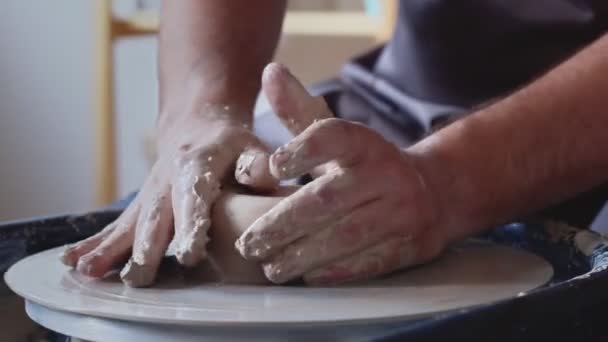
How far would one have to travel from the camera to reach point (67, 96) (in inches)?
96.0

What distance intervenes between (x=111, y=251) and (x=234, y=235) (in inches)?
4.8

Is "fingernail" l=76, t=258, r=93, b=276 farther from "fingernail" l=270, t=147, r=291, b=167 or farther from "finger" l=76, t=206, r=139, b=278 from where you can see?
"fingernail" l=270, t=147, r=291, b=167

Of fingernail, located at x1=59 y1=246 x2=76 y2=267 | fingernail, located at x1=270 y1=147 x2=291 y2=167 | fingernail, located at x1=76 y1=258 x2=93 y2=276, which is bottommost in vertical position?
fingernail, located at x1=59 y1=246 x2=76 y2=267

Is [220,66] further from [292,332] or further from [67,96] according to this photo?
[67,96]

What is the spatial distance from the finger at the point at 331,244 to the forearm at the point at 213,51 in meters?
0.33

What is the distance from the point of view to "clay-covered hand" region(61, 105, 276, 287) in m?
0.68

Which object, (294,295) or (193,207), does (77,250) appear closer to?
(193,207)

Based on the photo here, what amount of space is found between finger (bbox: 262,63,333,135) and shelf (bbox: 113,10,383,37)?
3.78 feet

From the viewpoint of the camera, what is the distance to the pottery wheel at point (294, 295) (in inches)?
22.4

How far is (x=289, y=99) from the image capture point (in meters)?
0.70

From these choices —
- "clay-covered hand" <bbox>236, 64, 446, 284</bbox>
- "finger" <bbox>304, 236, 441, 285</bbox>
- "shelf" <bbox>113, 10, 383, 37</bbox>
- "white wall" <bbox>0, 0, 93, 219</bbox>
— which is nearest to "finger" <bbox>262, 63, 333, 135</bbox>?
"clay-covered hand" <bbox>236, 64, 446, 284</bbox>

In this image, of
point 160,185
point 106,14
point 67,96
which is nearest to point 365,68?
point 160,185

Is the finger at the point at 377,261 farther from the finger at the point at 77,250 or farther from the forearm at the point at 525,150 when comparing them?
the finger at the point at 77,250

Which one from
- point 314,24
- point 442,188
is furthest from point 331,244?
point 314,24
